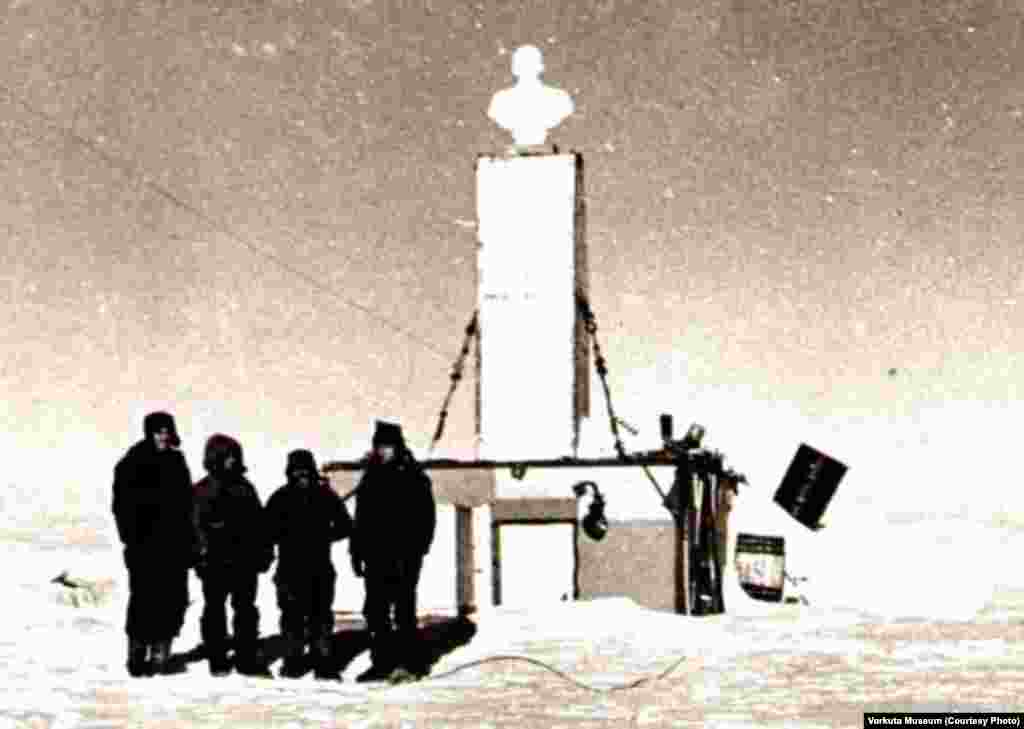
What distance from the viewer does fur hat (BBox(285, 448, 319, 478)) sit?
10750 mm

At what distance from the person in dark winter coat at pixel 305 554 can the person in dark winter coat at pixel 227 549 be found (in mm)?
206

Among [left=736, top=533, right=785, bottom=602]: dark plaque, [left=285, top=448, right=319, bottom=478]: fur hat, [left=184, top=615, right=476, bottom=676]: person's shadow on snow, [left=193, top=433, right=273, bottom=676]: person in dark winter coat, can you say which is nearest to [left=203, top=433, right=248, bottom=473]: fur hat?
[left=193, top=433, right=273, bottom=676]: person in dark winter coat

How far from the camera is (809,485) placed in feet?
58.9

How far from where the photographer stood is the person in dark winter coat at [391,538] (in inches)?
418

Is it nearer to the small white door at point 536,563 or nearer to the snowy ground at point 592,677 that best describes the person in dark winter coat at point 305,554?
the snowy ground at point 592,677

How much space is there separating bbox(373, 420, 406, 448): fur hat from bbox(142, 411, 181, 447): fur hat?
4.40 ft

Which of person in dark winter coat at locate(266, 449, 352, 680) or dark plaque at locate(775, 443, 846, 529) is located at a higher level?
dark plaque at locate(775, 443, 846, 529)

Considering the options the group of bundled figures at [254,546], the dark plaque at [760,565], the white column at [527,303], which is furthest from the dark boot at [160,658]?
the dark plaque at [760,565]

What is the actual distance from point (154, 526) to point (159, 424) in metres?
0.67

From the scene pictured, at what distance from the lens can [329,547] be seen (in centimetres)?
1098

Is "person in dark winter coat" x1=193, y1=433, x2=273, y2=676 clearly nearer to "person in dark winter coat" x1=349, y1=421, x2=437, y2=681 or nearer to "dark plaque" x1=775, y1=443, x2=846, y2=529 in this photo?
"person in dark winter coat" x1=349, y1=421, x2=437, y2=681

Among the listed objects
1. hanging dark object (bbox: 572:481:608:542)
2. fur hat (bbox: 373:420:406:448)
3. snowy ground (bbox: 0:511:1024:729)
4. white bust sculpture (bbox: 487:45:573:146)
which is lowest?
snowy ground (bbox: 0:511:1024:729)

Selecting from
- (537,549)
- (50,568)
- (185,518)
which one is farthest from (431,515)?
(50,568)

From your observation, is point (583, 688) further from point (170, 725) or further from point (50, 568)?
point (50, 568)
